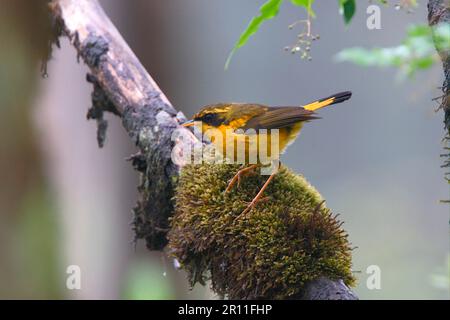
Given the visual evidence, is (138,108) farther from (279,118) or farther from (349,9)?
(349,9)

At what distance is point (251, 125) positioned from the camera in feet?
10.7

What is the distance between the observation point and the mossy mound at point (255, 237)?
2619 millimetres

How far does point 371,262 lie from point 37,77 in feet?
14.7

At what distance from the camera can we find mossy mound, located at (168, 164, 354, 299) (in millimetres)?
2619

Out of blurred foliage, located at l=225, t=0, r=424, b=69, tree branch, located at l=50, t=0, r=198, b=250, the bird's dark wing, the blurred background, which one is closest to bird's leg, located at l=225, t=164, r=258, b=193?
the bird's dark wing

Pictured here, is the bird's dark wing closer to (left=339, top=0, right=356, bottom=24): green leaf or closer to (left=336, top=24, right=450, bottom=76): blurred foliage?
(left=339, top=0, right=356, bottom=24): green leaf

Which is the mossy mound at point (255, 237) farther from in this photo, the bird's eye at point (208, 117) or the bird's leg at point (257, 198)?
the bird's eye at point (208, 117)

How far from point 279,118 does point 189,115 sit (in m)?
3.05

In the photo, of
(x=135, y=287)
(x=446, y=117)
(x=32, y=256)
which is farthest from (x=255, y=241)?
(x=32, y=256)

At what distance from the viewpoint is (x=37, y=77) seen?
5.63 meters

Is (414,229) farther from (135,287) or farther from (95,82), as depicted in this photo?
(95,82)

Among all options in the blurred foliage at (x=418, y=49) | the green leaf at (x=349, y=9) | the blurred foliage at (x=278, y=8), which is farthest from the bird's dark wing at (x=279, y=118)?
the blurred foliage at (x=418, y=49)

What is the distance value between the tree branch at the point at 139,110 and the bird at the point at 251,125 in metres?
0.24
